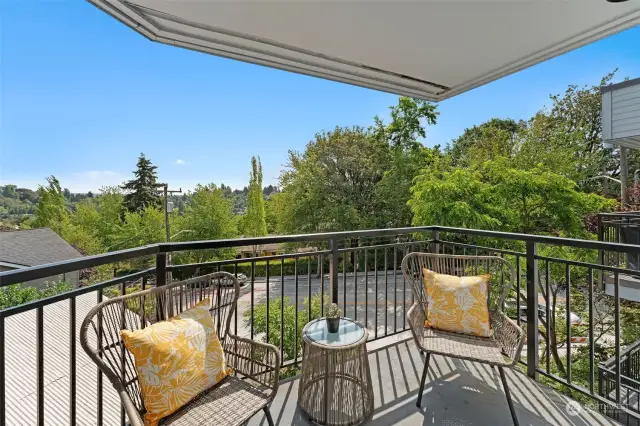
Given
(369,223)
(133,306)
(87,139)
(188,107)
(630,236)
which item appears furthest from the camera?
(87,139)

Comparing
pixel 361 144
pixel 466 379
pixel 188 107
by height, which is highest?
pixel 188 107

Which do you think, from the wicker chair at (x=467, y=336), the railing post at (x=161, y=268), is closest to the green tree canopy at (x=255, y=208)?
the wicker chair at (x=467, y=336)

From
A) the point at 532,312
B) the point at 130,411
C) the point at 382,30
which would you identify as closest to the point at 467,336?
the point at 532,312

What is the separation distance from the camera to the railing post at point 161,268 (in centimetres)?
178

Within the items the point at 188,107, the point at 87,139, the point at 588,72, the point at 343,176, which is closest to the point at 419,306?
the point at 343,176

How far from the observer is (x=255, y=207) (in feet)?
55.9

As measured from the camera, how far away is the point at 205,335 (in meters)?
1.50

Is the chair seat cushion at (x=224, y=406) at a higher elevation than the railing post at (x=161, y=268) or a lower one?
lower

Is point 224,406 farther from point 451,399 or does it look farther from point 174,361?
point 451,399

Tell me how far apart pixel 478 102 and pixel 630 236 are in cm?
1537

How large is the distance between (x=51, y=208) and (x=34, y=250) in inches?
363

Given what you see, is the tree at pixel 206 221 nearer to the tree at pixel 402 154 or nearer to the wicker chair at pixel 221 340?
the tree at pixel 402 154

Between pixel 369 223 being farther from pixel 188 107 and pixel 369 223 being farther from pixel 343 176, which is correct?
pixel 188 107

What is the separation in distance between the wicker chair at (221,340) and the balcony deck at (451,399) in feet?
1.48
